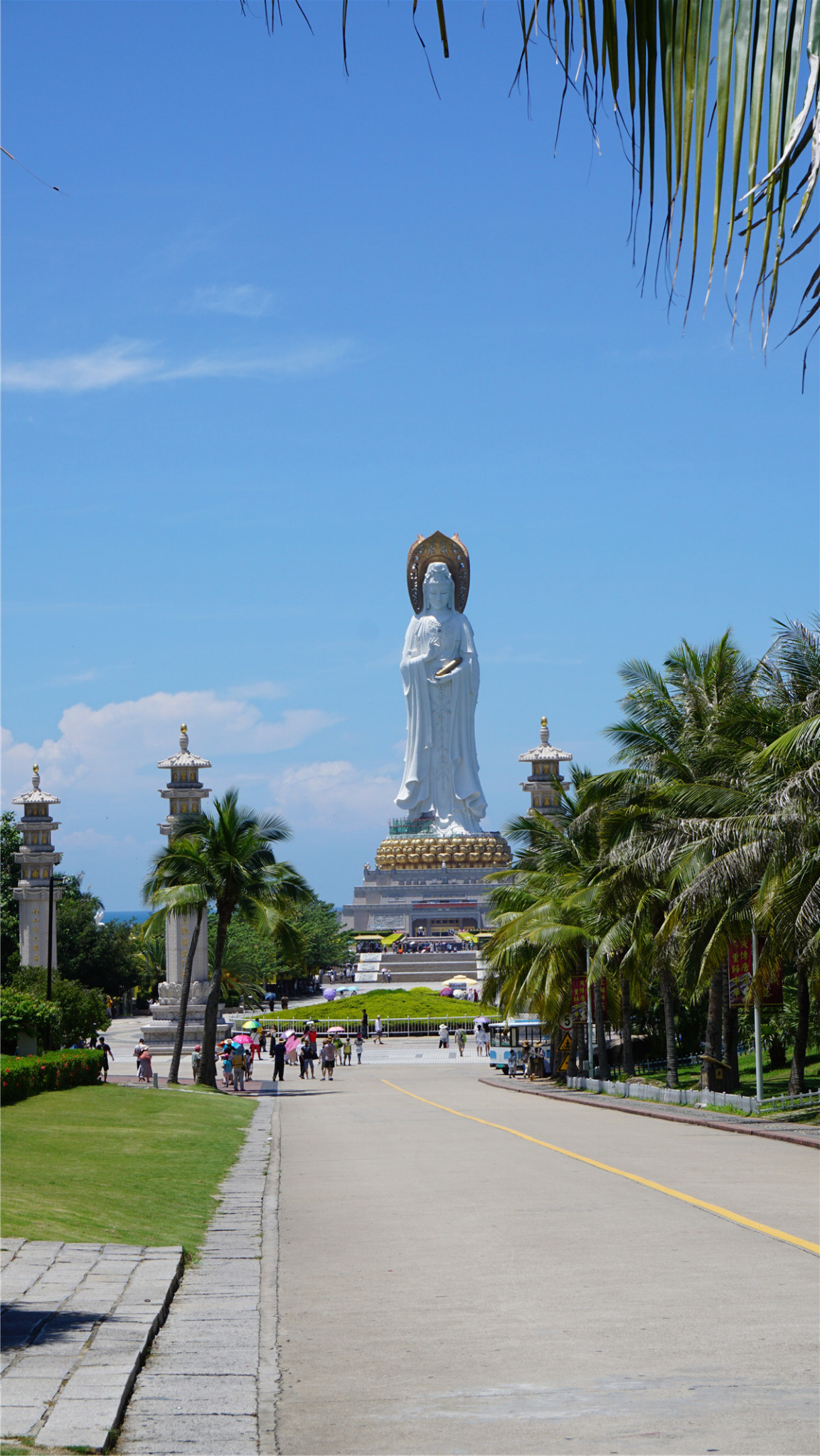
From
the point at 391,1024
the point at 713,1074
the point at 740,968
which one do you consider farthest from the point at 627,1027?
the point at 391,1024

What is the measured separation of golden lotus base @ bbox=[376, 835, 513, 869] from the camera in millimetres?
81812

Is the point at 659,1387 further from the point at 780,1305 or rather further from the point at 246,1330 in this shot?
the point at 246,1330

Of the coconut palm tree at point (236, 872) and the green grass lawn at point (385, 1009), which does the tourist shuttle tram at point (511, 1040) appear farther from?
the coconut palm tree at point (236, 872)

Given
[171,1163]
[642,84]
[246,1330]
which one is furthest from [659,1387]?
[171,1163]

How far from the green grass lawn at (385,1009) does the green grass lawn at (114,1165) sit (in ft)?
105

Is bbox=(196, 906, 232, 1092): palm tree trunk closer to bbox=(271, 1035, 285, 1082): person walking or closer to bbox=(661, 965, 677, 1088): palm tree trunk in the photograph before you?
bbox=(271, 1035, 285, 1082): person walking

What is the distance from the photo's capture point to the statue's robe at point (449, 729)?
263 feet

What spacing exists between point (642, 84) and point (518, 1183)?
12.5 metres

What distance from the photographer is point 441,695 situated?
8075cm

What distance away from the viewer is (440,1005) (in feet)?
201

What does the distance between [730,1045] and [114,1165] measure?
53.5 feet

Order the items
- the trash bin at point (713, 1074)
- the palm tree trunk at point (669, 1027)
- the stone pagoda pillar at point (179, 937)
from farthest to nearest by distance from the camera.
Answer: the stone pagoda pillar at point (179, 937) < the palm tree trunk at point (669, 1027) < the trash bin at point (713, 1074)

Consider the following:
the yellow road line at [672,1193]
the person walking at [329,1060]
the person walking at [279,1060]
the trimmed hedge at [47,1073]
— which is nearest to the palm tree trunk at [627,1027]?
the person walking at [329,1060]

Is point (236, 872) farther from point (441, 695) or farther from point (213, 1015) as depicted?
point (441, 695)
